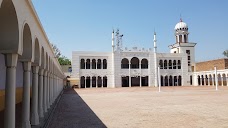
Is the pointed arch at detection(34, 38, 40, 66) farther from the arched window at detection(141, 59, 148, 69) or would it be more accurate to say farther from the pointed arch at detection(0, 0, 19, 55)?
the arched window at detection(141, 59, 148, 69)

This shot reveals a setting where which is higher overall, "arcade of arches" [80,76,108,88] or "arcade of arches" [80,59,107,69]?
"arcade of arches" [80,59,107,69]

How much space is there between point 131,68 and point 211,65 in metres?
19.0

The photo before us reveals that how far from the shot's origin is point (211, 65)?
60.3m

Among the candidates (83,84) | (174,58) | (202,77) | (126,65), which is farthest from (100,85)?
(202,77)

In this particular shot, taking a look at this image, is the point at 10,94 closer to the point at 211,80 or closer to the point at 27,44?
the point at 27,44

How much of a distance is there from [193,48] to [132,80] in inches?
795

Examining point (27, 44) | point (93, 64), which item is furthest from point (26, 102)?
point (93, 64)

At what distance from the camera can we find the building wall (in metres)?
56.7

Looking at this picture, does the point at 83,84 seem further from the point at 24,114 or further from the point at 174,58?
the point at 24,114

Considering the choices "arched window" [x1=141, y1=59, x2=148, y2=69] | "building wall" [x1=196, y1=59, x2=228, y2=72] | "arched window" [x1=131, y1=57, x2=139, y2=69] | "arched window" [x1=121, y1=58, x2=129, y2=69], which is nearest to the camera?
"building wall" [x1=196, y1=59, x2=228, y2=72]

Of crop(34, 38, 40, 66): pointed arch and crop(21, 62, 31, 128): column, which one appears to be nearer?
crop(21, 62, 31, 128): column

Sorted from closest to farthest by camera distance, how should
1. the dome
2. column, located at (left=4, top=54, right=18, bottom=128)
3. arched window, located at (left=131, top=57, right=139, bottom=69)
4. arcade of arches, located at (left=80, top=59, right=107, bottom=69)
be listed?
1. column, located at (left=4, top=54, right=18, bottom=128)
2. arcade of arches, located at (left=80, top=59, right=107, bottom=69)
3. arched window, located at (left=131, top=57, right=139, bottom=69)
4. the dome

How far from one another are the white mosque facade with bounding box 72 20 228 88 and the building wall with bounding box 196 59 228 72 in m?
2.33

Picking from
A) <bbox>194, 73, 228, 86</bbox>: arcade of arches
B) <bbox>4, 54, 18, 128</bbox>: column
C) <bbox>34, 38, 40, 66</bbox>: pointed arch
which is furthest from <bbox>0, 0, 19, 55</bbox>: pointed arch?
<bbox>194, 73, 228, 86</bbox>: arcade of arches
